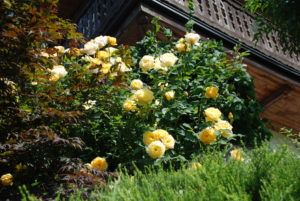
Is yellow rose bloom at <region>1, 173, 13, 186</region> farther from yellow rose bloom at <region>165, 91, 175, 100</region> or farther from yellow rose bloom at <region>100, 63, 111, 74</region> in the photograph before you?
yellow rose bloom at <region>165, 91, 175, 100</region>

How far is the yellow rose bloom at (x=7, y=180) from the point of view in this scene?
2.15 metres

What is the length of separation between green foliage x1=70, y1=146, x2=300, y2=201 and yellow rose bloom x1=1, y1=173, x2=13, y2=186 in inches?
21.2

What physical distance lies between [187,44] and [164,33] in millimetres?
1081

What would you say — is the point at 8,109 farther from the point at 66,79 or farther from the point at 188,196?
the point at 188,196

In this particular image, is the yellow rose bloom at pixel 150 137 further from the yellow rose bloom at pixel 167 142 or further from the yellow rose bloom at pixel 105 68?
the yellow rose bloom at pixel 105 68

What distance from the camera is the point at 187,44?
134 inches

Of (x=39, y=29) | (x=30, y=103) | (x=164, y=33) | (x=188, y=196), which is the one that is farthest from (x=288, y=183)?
(x=164, y=33)

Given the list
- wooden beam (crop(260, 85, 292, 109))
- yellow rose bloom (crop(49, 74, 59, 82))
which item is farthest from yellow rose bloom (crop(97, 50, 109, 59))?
wooden beam (crop(260, 85, 292, 109))

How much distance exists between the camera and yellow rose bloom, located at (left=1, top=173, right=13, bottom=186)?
84.5 inches

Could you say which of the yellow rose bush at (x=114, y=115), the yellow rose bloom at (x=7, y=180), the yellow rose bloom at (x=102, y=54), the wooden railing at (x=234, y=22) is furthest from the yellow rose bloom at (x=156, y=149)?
the wooden railing at (x=234, y=22)

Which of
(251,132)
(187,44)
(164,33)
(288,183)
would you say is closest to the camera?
(288,183)

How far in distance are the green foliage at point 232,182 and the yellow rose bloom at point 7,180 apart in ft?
1.77

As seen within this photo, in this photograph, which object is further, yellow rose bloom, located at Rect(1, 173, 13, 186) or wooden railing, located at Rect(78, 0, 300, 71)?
wooden railing, located at Rect(78, 0, 300, 71)

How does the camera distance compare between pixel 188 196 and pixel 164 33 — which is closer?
pixel 188 196
